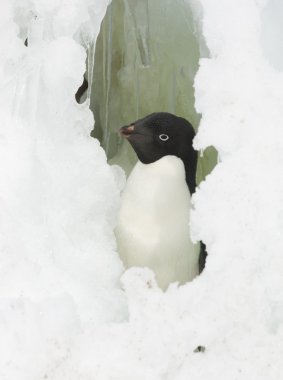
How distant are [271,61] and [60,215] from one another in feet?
1.53

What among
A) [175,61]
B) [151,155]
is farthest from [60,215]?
[175,61]

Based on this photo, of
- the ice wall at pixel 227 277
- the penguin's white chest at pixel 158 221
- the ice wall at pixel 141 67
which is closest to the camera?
the ice wall at pixel 227 277

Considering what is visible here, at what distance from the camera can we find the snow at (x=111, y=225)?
47.1 inches

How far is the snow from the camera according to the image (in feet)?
3.92

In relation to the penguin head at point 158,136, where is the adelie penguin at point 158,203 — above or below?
below

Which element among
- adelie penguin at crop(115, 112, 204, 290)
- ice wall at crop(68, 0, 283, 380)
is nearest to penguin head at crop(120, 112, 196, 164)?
adelie penguin at crop(115, 112, 204, 290)

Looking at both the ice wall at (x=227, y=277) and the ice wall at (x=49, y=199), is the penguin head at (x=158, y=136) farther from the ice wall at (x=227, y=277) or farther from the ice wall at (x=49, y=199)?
the ice wall at (x=227, y=277)

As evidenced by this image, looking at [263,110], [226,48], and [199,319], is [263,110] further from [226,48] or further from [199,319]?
[199,319]

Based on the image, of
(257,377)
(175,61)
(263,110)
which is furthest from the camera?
(175,61)

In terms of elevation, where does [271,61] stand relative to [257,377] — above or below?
above

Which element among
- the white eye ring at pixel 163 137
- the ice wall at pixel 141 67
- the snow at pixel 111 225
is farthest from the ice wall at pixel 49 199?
the ice wall at pixel 141 67

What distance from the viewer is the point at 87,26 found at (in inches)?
Result: 60.5

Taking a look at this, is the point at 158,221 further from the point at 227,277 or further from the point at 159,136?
the point at 227,277

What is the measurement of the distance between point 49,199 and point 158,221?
0.81 ft
